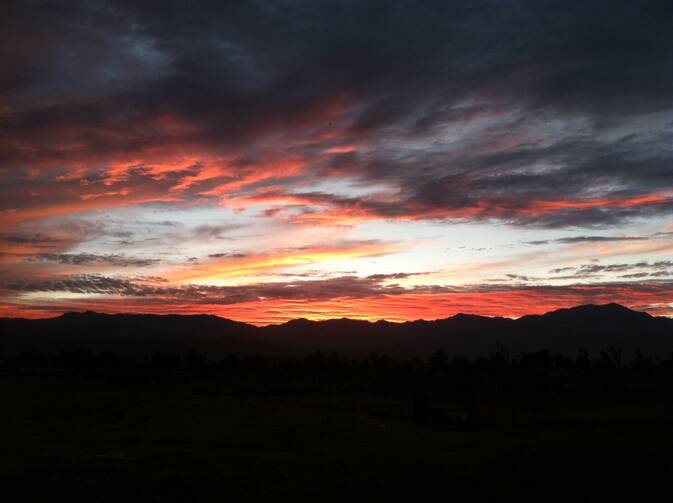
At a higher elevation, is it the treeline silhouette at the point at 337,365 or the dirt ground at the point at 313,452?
the dirt ground at the point at 313,452

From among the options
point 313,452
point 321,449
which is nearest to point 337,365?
point 321,449

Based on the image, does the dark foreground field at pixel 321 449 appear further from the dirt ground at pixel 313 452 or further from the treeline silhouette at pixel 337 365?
the treeline silhouette at pixel 337 365

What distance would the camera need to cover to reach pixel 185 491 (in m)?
17.2

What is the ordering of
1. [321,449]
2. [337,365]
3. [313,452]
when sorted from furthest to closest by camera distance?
[337,365] → [321,449] → [313,452]

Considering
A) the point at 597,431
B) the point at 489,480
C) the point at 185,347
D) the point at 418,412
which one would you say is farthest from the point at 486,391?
the point at 185,347

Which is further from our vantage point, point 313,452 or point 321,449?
point 321,449

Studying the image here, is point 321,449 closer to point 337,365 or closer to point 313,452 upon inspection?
point 313,452

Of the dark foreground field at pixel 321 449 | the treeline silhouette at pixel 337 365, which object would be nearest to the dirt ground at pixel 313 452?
the dark foreground field at pixel 321 449

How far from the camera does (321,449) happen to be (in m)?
25.5

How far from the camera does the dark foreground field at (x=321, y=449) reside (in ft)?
56.6

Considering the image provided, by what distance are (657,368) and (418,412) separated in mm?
79608

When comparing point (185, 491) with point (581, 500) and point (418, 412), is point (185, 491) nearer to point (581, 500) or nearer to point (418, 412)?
point (581, 500)

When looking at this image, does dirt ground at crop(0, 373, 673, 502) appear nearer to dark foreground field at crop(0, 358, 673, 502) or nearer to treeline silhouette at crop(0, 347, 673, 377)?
dark foreground field at crop(0, 358, 673, 502)

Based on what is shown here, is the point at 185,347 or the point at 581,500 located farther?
the point at 185,347
